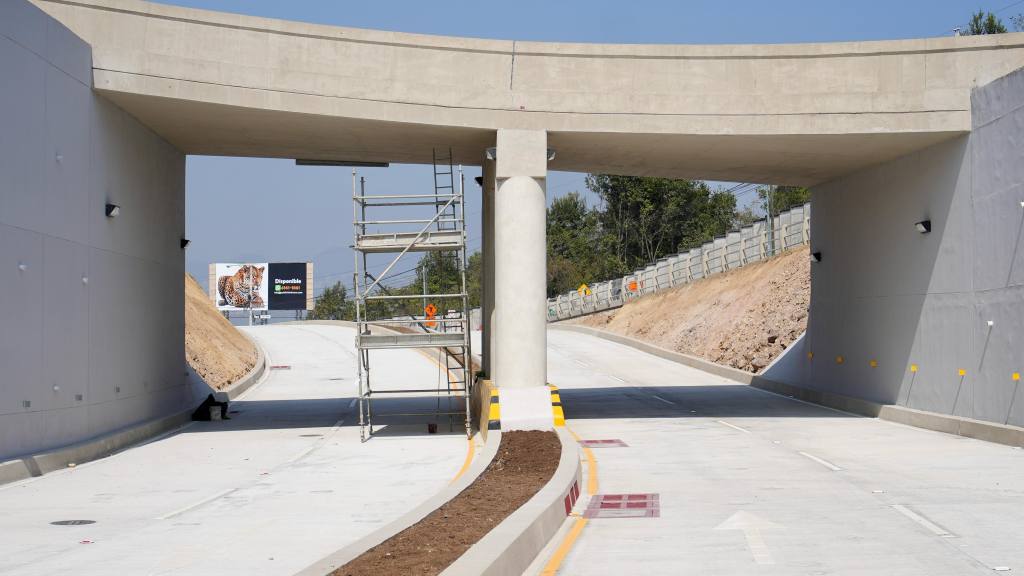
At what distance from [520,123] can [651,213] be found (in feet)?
262

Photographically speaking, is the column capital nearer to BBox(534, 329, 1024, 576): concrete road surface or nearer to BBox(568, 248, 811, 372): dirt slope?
BBox(534, 329, 1024, 576): concrete road surface

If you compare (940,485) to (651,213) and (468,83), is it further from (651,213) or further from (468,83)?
(651,213)

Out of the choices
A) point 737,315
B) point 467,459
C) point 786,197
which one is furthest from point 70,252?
point 786,197

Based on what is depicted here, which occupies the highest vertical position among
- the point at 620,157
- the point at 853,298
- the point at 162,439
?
the point at 620,157

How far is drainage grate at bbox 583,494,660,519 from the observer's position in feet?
41.9

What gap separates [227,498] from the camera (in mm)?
14945

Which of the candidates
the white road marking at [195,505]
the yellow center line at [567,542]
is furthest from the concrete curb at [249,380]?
the yellow center line at [567,542]

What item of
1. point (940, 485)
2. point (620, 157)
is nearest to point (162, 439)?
point (620, 157)

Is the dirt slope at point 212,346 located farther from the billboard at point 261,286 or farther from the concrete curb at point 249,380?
the billboard at point 261,286

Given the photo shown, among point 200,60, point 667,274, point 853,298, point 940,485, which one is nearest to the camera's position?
point 940,485

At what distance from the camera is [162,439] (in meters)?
23.4

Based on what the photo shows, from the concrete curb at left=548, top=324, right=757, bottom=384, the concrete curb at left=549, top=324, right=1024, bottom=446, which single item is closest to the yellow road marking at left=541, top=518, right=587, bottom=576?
the concrete curb at left=549, top=324, right=1024, bottom=446

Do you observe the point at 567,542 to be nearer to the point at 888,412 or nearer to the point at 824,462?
the point at 824,462

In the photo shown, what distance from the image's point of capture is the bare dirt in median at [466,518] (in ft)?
28.7
